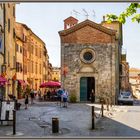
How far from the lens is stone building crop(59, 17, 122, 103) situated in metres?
37.9

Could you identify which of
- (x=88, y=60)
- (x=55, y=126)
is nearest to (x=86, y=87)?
(x=88, y=60)

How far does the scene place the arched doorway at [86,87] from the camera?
38.1 m

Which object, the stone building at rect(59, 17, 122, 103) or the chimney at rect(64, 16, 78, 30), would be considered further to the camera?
the chimney at rect(64, 16, 78, 30)

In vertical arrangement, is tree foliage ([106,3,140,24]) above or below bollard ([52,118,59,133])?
above

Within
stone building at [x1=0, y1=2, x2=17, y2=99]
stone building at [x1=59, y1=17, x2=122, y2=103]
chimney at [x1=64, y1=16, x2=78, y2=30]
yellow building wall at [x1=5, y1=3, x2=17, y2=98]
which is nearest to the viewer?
stone building at [x1=0, y1=2, x2=17, y2=99]

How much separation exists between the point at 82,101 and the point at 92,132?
21.4 metres

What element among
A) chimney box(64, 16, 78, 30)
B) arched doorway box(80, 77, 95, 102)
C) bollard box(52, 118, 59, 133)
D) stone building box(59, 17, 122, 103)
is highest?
chimney box(64, 16, 78, 30)

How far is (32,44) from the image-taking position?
52812mm

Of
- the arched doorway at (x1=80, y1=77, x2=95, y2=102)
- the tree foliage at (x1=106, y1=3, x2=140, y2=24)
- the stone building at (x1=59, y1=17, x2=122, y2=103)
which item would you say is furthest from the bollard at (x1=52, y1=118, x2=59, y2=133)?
the arched doorway at (x1=80, y1=77, x2=95, y2=102)

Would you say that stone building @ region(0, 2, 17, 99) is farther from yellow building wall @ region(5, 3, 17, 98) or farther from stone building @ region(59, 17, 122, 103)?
stone building @ region(59, 17, 122, 103)

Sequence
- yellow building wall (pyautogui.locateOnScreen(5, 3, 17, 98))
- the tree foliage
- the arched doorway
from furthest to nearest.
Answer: the arched doorway → yellow building wall (pyautogui.locateOnScreen(5, 3, 17, 98)) → the tree foliage

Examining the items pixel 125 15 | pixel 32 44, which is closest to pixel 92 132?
pixel 125 15

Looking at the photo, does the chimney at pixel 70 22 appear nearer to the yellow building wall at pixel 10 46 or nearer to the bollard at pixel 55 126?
the yellow building wall at pixel 10 46

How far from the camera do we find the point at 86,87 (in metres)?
38.1
